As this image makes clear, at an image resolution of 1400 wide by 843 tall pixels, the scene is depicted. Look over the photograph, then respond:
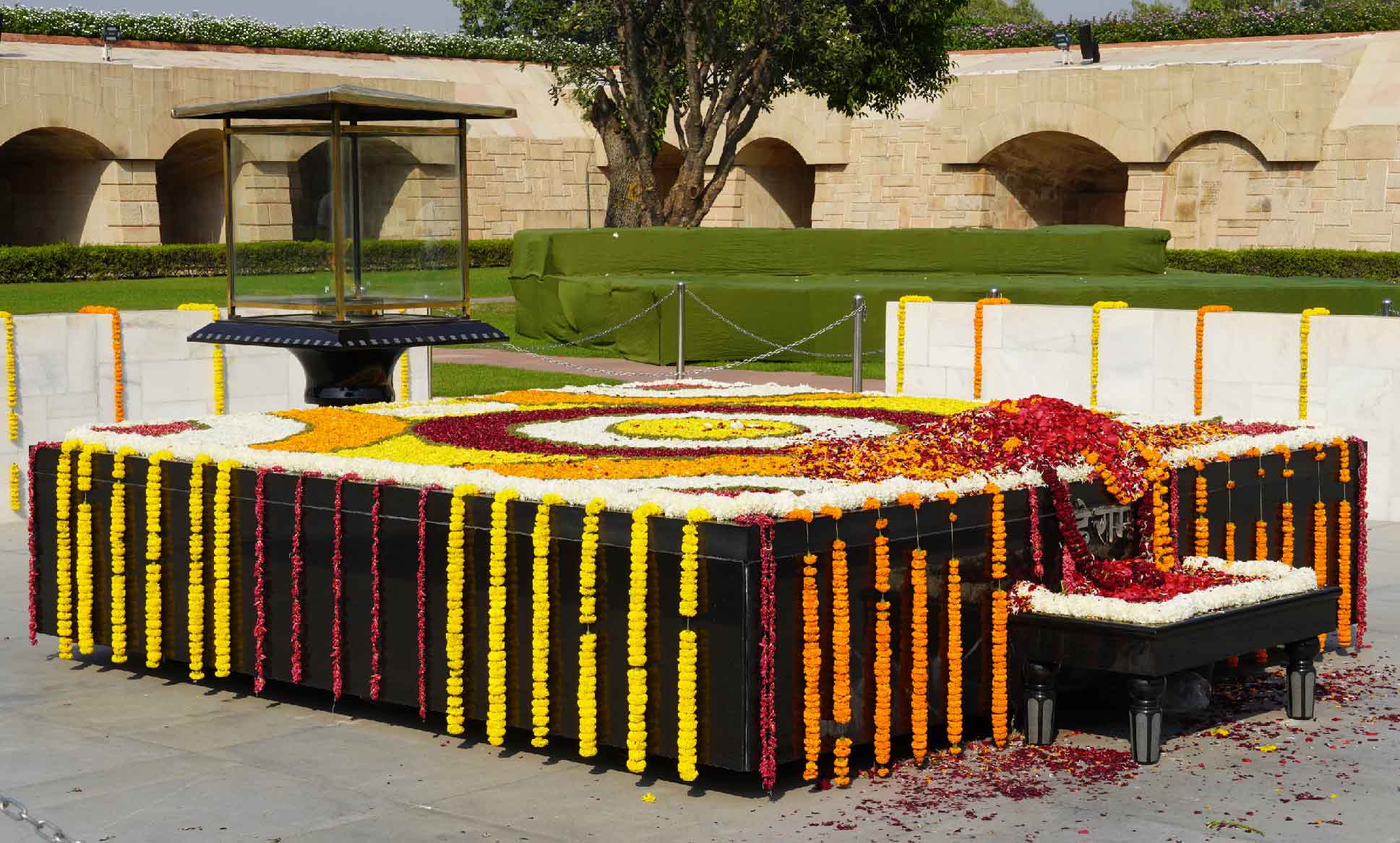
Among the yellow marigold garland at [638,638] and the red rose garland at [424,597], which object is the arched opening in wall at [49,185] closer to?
the red rose garland at [424,597]

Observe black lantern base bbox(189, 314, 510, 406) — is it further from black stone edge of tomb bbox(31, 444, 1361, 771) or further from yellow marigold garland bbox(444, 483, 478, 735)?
yellow marigold garland bbox(444, 483, 478, 735)

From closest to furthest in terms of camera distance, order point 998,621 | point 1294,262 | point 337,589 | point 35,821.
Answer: point 35,821 → point 998,621 → point 337,589 → point 1294,262

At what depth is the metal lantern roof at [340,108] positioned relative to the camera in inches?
352

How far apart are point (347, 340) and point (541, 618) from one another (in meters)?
3.45

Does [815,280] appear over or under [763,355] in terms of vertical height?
over

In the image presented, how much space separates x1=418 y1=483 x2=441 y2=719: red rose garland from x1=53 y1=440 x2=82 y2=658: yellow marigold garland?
6.47ft

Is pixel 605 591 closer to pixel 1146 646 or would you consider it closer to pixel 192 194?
pixel 1146 646

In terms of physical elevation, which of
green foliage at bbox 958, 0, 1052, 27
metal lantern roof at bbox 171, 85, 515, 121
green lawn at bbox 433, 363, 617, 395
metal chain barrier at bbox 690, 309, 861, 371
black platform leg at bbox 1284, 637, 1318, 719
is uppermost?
green foliage at bbox 958, 0, 1052, 27

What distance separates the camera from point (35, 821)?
543 centimetres

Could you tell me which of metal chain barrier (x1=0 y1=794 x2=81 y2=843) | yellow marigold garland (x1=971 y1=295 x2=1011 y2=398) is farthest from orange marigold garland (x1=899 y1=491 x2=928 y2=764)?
yellow marigold garland (x1=971 y1=295 x2=1011 y2=398)

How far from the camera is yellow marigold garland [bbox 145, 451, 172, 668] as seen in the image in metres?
7.14

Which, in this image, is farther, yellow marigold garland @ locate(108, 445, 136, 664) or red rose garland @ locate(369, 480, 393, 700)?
yellow marigold garland @ locate(108, 445, 136, 664)

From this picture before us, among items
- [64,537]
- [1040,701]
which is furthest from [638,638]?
[64,537]

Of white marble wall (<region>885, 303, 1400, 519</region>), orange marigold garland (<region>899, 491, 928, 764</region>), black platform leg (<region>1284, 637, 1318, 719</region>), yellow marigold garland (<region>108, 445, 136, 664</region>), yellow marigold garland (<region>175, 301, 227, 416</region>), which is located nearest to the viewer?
orange marigold garland (<region>899, 491, 928, 764</region>)
